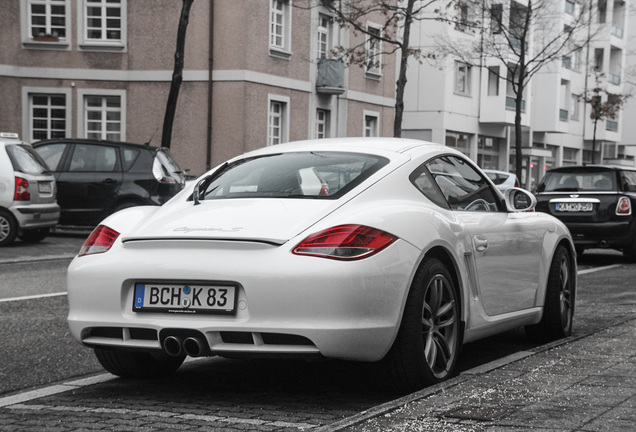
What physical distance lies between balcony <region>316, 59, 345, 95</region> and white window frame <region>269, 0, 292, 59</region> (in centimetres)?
180

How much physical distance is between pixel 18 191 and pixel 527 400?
46.5 feet

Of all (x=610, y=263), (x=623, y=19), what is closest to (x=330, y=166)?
(x=610, y=263)

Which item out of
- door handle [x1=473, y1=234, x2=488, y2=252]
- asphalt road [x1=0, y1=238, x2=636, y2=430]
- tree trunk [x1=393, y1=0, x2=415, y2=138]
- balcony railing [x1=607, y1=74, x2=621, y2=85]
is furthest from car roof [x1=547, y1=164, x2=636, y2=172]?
balcony railing [x1=607, y1=74, x2=621, y2=85]

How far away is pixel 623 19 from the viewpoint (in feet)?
224

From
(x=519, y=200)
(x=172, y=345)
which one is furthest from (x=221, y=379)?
(x=519, y=200)

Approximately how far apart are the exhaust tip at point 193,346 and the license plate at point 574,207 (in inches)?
489

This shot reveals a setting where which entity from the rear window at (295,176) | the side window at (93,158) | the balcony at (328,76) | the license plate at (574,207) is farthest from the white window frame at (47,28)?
the rear window at (295,176)

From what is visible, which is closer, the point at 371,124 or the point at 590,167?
the point at 590,167

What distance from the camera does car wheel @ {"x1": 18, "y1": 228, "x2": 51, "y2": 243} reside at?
733 inches

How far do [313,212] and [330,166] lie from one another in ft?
2.08

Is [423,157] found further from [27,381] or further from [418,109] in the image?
[418,109]

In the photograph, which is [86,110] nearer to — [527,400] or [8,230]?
[8,230]

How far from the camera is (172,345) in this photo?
512 centimetres

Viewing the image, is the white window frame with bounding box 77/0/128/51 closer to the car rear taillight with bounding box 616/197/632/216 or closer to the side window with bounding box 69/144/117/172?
the side window with bounding box 69/144/117/172
